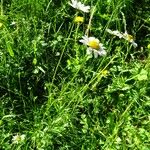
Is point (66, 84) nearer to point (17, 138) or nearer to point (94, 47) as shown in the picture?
point (94, 47)

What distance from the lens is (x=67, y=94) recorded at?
2326 millimetres

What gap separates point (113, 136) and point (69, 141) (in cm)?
24

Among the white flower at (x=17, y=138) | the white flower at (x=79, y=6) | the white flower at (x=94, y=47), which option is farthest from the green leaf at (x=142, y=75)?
the white flower at (x=17, y=138)

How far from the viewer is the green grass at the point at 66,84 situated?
7.27ft

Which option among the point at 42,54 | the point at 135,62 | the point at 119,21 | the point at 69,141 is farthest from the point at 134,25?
the point at 69,141

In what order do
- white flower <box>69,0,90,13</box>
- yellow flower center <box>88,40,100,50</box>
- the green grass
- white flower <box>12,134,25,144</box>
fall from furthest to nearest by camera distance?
white flower <box>69,0,90,13</box> → yellow flower center <box>88,40,100,50</box> → the green grass → white flower <box>12,134,25,144</box>

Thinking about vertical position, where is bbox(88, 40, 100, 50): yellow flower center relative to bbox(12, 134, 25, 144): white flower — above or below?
above

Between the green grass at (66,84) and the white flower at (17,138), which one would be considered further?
the green grass at (66,84)

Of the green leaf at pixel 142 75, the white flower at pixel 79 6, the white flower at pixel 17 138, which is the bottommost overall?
the white flower at pixel 17 138

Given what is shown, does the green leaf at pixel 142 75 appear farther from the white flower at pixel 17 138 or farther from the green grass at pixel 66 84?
the white flower at pixel 17 138

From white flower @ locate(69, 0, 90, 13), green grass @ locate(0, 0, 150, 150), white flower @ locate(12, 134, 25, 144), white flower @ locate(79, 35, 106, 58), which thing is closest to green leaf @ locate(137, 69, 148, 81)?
green grass @ locate(0, 0, 150, 150)

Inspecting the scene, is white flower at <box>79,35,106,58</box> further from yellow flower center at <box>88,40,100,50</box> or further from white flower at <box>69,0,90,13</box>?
white flower at <box>69,0,90,13</box>

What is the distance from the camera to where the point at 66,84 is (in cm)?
239

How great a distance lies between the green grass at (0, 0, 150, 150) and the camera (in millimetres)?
2217
